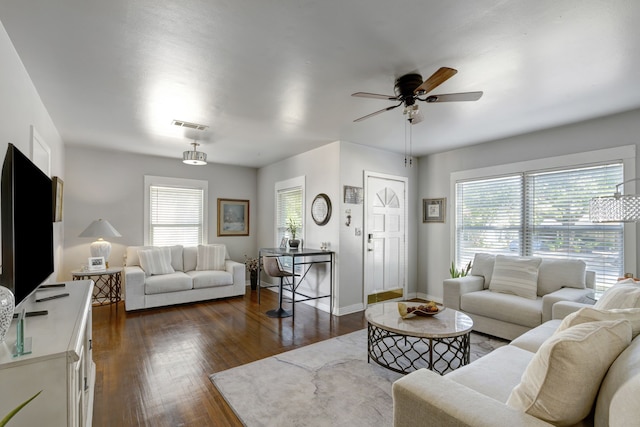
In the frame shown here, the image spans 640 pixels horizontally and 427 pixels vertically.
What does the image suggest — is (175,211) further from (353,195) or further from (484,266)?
(484,266)

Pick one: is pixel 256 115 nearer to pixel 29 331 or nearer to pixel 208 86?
pixel 208 86

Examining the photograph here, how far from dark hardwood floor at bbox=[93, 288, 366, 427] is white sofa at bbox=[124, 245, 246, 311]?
173 mm

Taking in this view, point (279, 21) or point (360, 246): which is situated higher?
point (279, 21)

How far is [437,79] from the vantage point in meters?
2.03

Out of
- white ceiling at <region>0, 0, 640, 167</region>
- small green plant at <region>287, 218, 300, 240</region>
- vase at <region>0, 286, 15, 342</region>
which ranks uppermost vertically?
white ceiling at <region>0, 0, 640, 167</region>

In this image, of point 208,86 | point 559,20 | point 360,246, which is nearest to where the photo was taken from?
point 559,20

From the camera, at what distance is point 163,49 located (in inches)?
81.2

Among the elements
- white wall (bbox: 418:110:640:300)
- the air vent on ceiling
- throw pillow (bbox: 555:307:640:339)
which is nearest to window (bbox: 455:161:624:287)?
white wall (bbox: 418:110:640:300)

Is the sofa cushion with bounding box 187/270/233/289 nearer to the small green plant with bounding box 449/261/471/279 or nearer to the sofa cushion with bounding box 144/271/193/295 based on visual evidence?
the sofa cushion with bounding box 144/271/193/295

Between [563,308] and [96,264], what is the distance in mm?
5740

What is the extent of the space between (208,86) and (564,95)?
3.17 metres

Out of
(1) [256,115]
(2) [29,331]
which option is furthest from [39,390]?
(1) [256,115]

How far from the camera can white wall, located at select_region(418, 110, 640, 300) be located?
3264 mm

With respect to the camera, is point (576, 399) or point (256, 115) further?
point (256, 115)
